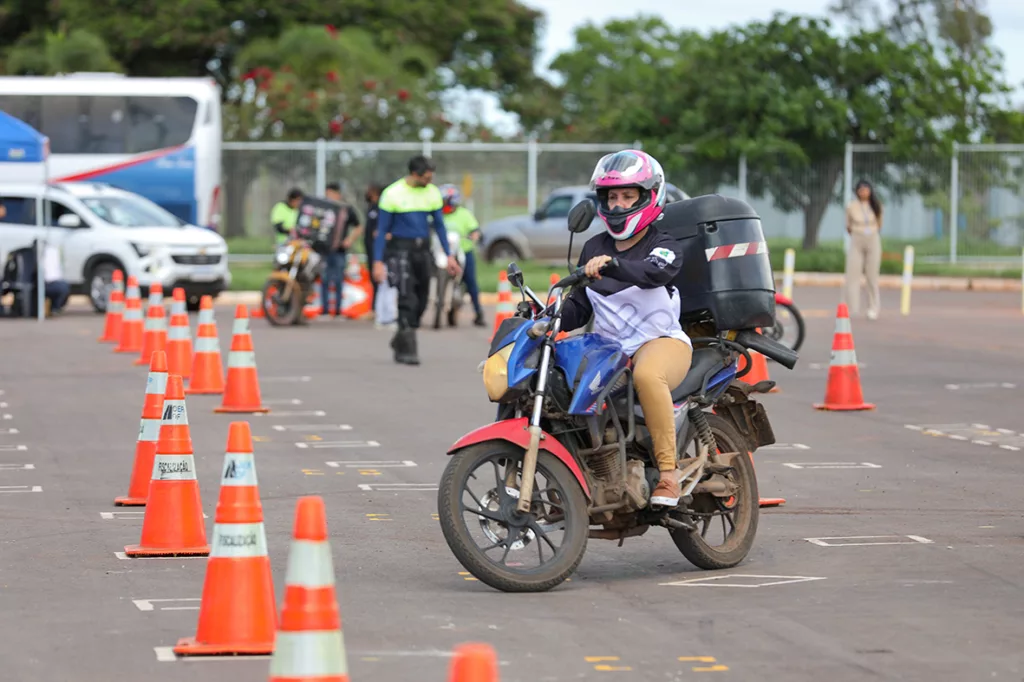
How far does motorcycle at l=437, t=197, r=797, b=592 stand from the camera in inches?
292

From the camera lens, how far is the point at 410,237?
18.2m

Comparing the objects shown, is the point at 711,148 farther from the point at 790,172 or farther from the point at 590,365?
the point at 590,365

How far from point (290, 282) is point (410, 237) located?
257 inches

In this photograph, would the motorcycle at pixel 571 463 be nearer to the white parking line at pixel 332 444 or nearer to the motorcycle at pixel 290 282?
the white parking line at pixel 332 444

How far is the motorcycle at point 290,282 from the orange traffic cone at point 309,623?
1930 cm

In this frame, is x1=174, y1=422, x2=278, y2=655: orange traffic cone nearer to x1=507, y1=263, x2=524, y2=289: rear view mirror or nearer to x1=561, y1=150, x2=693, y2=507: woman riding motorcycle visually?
x1=507, y1=263, x2=524, y2=289: rear view mirror

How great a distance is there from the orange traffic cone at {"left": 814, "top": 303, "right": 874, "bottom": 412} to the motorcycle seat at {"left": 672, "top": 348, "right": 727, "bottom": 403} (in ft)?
20.7

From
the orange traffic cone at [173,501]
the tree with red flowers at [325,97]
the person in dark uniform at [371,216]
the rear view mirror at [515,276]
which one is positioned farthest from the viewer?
the tree with red flowers at [325,97]

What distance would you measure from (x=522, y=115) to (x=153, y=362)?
5138 cm

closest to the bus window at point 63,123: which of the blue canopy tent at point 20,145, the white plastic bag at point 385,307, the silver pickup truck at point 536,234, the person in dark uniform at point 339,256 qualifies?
the silver pickup truck at point 536,234

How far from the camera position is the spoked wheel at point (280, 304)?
24547 mm

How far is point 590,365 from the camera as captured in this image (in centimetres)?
762

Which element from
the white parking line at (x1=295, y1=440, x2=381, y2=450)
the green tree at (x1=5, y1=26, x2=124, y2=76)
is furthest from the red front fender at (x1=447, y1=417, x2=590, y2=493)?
the green tree at (x1=5, y1=26, x2=124, y2=76)

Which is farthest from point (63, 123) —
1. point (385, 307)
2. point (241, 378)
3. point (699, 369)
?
point (699, 369)
